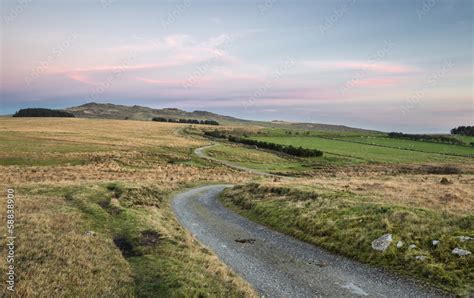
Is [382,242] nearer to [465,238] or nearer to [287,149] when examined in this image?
[465,238]

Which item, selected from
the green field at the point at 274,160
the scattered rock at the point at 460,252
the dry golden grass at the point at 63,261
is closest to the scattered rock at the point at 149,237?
the dry golden grass at the point at 63,261

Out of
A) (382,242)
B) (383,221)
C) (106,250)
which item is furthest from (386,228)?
(106,250)

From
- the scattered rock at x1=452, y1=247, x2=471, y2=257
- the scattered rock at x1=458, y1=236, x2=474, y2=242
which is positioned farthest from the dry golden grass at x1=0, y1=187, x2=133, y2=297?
the scattered rock at x1=458, y1=236, x2=474, y2=242

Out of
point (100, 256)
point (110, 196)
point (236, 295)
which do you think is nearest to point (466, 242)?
point (236, 295)

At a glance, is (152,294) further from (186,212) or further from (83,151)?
A: (83,151)

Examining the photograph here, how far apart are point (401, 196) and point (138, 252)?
23.4m

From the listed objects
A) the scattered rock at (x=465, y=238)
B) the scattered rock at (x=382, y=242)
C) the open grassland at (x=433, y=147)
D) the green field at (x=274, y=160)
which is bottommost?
the green field at (x=274, y=160)

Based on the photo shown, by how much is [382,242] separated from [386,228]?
4.66ft

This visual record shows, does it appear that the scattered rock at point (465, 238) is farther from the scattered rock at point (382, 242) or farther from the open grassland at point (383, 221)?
the scattered rock at point (382, 242)

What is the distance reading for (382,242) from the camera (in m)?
18.0

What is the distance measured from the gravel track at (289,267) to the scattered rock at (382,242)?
1.60m

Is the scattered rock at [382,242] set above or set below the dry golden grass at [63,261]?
above

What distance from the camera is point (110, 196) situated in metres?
31.4

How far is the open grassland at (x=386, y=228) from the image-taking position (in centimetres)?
1496
